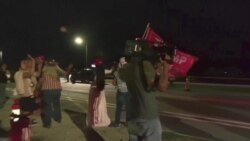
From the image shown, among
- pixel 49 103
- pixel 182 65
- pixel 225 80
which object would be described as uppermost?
pixel 182 65

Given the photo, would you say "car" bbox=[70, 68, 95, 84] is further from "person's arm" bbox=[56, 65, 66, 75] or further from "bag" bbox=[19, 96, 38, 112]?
"bag" bbox=[19, 96, 38, 112]

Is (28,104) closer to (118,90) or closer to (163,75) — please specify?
(118,90)

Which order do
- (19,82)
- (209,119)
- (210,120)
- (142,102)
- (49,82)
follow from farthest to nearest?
(209,119)
(210,120)
(49,82)
(19,82)
(142,102)

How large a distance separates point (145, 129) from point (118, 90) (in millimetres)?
5910

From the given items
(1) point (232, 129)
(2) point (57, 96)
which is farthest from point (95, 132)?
(1) point (232, 129)

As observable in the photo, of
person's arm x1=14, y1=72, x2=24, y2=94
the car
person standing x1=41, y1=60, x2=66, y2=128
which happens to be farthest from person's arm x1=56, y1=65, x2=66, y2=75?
the car

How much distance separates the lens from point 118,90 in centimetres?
1227

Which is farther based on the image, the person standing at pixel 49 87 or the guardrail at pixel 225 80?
the guardrail at pixel 225 80

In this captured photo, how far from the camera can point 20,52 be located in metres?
114

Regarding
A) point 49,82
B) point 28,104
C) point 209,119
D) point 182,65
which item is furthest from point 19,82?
point 209,119

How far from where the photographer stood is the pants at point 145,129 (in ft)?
20.8

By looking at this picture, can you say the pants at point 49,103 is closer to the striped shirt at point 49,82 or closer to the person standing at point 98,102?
the striped shirt at point 49,82

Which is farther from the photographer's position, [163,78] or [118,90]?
[118,90]

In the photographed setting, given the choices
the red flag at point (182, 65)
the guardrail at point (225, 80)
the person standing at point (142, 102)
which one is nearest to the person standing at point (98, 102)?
the red flag at point (182, 65)
